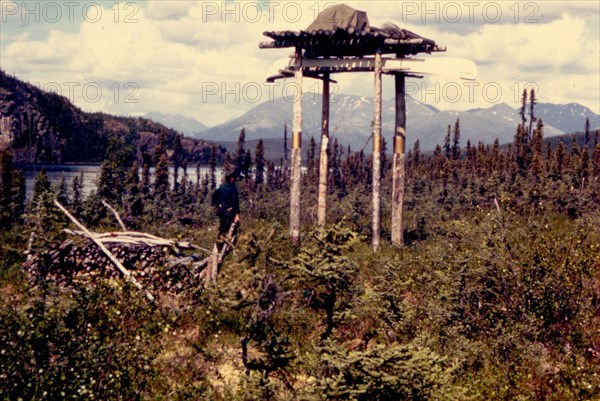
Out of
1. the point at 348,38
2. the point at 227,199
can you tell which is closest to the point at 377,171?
the point at 348,38

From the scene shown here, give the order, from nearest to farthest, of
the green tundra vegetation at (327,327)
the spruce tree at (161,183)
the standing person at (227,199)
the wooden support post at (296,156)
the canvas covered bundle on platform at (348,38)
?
the green tundra vegetation at (327,327)
the standing person at (227,199)
the canvas covered bundle on platform at (348,38)
the wooden support post at (296,156)
the spruce tree at (161,183)

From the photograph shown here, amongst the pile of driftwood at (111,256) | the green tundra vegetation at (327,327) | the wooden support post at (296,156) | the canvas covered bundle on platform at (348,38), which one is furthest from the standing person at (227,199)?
the canvas covered bundle on platform at (348,38)

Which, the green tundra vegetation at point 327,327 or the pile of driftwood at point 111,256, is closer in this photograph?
the green tundra vegetation at point 327,327

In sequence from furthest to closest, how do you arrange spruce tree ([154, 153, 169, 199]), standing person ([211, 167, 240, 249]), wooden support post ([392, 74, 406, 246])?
spruce tree ([154, 153, 169, 199]) < wooden support post ([392, 74, 406, 246]) < standing person ([211, 167, 240, 249])

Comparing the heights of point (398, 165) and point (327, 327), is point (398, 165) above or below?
above

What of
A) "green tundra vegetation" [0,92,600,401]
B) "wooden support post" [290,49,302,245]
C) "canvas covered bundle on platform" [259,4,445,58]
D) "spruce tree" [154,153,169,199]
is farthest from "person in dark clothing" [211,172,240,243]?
"spruce tree" [154,153,169,199]

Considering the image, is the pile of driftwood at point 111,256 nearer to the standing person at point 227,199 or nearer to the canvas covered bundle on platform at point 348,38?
the standing person at point 227,199

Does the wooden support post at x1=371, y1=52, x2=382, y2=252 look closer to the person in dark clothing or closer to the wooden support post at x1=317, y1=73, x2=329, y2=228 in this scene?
the wooden support post at x1=317, y1=73, x2=329, y2=228

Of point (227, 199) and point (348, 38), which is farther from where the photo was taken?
point (348, 38)

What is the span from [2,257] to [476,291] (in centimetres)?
1214

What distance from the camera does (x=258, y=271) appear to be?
6.93 m

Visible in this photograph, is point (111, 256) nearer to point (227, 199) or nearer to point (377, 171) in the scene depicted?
point (227, 199)

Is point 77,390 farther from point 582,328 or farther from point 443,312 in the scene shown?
point 582,328

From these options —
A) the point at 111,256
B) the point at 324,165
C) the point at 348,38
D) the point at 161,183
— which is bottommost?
the point at 161,183
